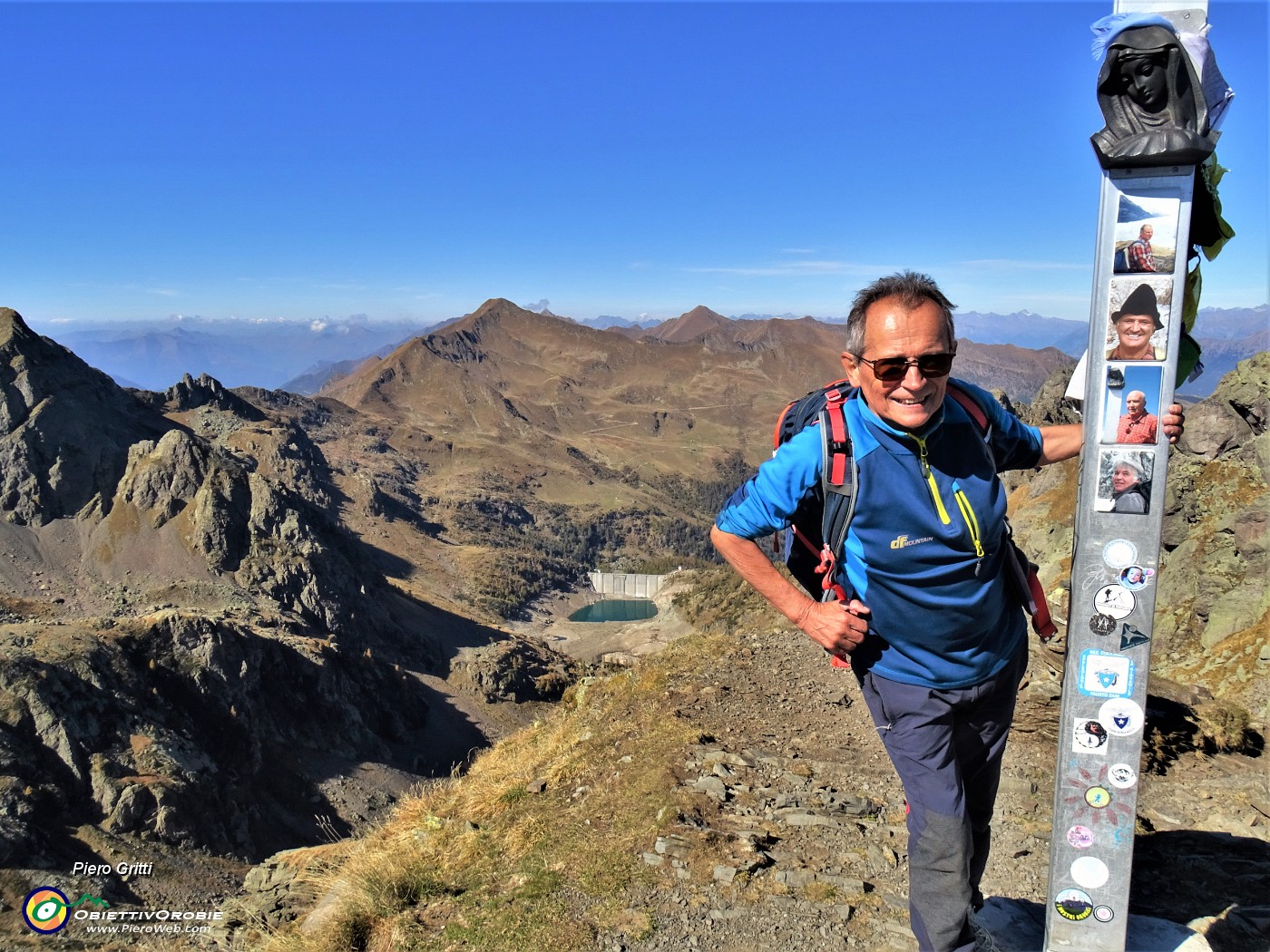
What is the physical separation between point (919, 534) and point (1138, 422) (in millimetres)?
1012

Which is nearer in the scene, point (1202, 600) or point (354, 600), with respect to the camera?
point (1202, 600)

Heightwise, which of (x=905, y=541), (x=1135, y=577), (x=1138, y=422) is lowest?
(x=1135, y=577)

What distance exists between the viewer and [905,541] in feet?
11.0

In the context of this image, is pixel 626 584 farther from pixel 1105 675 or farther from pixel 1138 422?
pixel 1138 422

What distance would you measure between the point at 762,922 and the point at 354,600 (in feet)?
248

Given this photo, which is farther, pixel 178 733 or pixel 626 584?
pixel 626 584

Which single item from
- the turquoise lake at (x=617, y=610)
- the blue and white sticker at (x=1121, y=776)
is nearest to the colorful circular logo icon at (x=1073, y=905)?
the blue and white sticker at (x=1121, y=776)

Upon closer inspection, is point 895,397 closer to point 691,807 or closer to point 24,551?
point 691,807

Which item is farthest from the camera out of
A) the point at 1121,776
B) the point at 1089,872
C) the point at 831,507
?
the point at 1089,872

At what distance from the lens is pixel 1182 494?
13.1 meters

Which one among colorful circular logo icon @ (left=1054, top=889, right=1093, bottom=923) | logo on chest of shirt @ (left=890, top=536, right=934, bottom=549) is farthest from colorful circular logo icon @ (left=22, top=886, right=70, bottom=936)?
logo on chest of shirt @ (left=890, top=536, right=934, bottom=549)

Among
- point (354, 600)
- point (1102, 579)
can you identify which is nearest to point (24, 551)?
point (354, 600)

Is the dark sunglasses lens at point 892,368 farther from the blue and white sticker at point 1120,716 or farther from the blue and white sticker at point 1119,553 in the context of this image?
the blue and white sticker at point 1120,716

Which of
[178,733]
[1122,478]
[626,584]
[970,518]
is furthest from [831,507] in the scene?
[626,584]
